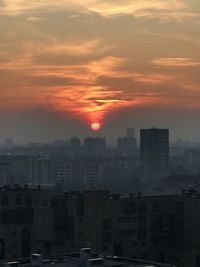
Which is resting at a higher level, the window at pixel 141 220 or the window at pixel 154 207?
the window at pixel 154 207

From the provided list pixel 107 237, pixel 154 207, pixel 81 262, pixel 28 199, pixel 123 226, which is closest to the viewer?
pixel 81 262

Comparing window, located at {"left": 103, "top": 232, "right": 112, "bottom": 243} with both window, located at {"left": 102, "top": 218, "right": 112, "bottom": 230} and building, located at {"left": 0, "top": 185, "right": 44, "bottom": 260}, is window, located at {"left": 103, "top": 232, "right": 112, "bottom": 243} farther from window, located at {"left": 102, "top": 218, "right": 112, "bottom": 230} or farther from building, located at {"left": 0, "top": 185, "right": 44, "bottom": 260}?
building, located at {"left": 0, "top": 185, "right": 44, "bottom": 260}

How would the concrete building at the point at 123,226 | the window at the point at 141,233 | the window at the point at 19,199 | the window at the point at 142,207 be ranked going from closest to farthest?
the concrete building at the point at 123,226 → the window at the point at 141,233 → the window at the point at 142,207 → the window at the point at 19,199

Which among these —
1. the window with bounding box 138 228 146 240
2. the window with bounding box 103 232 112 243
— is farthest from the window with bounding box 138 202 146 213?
the window with bounding box 103 232 112 243

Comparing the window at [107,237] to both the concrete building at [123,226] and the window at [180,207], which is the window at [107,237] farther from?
the window at [180,207]

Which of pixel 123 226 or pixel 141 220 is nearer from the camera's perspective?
pixel 123 226

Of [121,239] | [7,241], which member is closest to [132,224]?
[121,239]

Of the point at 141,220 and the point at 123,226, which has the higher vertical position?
the point at 141,220

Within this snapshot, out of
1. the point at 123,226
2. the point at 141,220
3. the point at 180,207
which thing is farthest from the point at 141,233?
the point at 180,207

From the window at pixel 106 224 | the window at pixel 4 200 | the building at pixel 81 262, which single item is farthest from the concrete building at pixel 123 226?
the building at pixel 81 262

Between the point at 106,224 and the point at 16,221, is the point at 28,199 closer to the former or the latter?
the point at 16,221

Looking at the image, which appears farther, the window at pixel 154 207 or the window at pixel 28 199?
the window at pixel 28 199

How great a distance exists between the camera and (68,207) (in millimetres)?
64188

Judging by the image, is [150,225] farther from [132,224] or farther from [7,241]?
[7,241]
